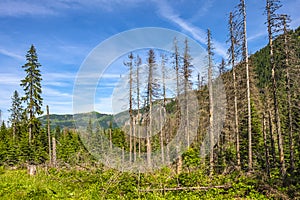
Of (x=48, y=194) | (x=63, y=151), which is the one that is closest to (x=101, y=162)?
(x=48, y=194)

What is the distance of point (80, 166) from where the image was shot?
1597 centimetres

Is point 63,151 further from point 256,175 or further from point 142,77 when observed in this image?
point 256,175

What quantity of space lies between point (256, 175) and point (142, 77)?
15.5m

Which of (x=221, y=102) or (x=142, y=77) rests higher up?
(x=142, y=77)

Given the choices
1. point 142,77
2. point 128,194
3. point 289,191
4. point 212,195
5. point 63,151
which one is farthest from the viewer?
point 63,151

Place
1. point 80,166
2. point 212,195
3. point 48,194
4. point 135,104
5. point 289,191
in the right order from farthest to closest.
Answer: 1. point 135,104
2. point 80,166
3. point 289,191
4. point 212,195
5. point 48,194

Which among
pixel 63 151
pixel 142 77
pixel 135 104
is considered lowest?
pixel 63 151

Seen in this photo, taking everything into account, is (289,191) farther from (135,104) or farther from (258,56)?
(258,56)

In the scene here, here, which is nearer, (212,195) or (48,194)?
(48,194)

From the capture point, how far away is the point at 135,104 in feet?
97.8

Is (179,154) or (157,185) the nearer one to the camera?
(157,185)

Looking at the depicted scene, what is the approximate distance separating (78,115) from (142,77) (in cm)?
1912

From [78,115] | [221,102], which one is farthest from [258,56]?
[78,115]

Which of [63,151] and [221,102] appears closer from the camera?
[221,102]
